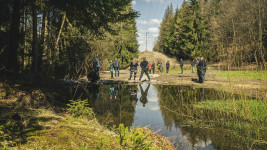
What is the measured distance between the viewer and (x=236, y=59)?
348cm

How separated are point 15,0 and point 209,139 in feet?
24.7

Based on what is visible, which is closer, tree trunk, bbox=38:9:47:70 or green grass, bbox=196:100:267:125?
green grass, bbox=196:100:267:125

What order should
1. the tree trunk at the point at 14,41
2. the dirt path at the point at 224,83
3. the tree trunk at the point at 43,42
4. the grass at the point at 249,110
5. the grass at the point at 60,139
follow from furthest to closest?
the tree trunk at the point at 43,42, the tree trunk at the point at 14,41, the dirt path at the point at 224,83, the grass at the point at 249,110, the grass at the point at 60,139

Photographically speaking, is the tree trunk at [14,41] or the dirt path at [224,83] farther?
the tree trunk at [14,41]

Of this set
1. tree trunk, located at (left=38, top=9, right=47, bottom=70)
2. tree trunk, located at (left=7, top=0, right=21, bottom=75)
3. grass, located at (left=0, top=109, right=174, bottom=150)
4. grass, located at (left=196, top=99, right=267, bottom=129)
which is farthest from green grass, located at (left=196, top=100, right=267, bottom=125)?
tree trunk, located at (left=38, top=9, right=47, bottom=70)

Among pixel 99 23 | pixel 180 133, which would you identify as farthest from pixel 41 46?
pixel 180 133

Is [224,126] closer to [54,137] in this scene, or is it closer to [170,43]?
[54,137]

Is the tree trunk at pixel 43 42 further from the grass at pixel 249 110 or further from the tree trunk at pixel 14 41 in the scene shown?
the grass at pixel 249 110

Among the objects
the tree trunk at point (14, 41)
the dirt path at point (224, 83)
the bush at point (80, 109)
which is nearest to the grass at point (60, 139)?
the bush at point (80, 109)

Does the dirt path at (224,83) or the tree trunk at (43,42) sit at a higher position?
the tree trunk at (43,42)

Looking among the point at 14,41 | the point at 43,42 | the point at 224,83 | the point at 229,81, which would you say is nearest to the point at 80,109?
the point at 229,81

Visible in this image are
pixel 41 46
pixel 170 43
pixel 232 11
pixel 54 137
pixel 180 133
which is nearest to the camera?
pixel 54 137

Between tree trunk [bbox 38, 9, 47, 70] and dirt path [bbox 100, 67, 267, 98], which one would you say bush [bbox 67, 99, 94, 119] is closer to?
dirt path [bbox 100, 67, 267, 98]

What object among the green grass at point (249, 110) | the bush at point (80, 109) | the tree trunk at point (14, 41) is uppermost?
the tree trunk at point (14, 41)
